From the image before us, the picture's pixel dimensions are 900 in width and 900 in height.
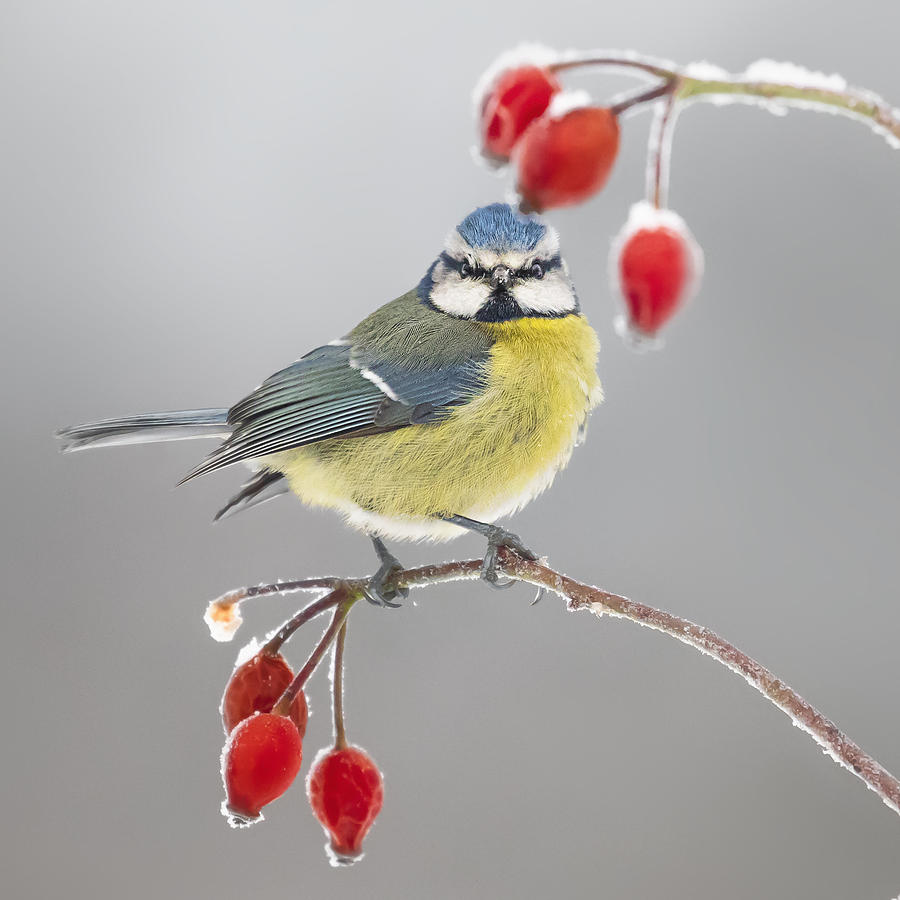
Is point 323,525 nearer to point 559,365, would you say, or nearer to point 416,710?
point 416,710

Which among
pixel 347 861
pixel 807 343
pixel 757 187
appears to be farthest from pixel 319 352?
pixel 757 187

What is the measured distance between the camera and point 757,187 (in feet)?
15.0

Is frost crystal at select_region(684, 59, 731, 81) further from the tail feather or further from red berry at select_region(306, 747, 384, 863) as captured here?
the tail feather

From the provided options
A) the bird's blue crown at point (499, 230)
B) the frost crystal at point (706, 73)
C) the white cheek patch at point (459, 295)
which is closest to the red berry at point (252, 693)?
the frost crystal at point (706, 73)

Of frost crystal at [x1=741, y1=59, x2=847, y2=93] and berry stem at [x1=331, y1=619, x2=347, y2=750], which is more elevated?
frost crystal at [x1=741, y1=59, x2=847, y2=93]

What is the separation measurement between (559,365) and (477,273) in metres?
0.24

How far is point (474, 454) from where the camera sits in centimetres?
210

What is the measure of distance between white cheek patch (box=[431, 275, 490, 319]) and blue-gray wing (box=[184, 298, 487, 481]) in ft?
0.36

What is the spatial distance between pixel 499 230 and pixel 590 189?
4.07 ft

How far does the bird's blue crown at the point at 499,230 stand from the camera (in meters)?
2.11

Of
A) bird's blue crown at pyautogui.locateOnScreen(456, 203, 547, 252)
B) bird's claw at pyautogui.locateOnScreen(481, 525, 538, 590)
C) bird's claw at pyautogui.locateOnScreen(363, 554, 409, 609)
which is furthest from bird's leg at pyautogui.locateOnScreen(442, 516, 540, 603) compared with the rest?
bird's blue crown at pyautogui.locateOnScreen(456, 203, 547, 252)

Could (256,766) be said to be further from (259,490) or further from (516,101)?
(259,490)

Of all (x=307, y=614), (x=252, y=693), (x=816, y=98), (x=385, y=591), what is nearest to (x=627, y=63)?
(x=816, y=98)

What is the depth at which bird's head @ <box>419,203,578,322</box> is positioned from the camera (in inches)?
84.0
